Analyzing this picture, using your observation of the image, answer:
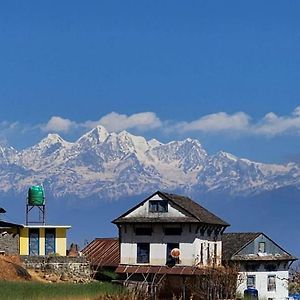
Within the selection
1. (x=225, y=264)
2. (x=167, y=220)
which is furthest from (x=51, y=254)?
(x=225, y=264)

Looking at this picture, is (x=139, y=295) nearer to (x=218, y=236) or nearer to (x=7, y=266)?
(x=7, y=266)

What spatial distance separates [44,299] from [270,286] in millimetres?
29532

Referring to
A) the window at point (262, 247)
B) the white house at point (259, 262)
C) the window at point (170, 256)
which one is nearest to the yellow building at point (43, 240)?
the window at point (170, 256)

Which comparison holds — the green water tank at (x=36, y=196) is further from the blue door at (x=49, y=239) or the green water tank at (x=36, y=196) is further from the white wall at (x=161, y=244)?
the white wall at (x=161, y=244)

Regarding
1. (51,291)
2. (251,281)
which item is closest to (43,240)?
(51,291)

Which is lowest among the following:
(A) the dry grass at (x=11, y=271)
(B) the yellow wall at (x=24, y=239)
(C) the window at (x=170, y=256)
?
(A) the dry grass at (x=11, y=271)

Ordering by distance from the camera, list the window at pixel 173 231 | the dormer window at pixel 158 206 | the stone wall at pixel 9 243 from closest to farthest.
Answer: the stone wall at pixel 9 243 → the window at pixel 173 231 → the dormer window at pixel 158 206

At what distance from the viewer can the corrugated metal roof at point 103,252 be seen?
9104cm

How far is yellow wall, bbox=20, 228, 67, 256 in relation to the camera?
84938 mm

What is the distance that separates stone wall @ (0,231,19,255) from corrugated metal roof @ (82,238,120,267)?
24.6ft

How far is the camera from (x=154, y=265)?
86312 mm

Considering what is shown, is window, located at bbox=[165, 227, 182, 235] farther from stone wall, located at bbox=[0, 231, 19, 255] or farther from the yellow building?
stone wall, located at bbox=[0, 231, 19, 255]

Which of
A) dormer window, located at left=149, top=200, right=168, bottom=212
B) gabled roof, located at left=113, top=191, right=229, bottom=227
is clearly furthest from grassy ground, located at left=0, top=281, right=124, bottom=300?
dormer window, located at left=149, top=200, right=168, bottom=212

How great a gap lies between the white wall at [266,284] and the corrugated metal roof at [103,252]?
1018 cm
